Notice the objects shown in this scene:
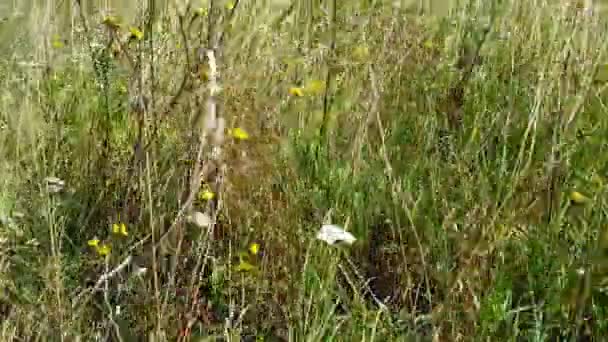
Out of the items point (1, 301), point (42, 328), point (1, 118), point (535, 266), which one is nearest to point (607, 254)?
point (535, 266)

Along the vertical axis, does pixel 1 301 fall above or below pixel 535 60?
below

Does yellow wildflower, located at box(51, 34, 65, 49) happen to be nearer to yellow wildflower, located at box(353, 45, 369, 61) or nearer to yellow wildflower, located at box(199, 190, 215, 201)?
yellow wildflower, located at box(353, 45, 369, 61)

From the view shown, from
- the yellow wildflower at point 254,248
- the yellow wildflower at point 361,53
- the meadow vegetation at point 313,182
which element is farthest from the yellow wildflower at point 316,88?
the yellow wildflower at point 254,248

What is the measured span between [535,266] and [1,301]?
108cm

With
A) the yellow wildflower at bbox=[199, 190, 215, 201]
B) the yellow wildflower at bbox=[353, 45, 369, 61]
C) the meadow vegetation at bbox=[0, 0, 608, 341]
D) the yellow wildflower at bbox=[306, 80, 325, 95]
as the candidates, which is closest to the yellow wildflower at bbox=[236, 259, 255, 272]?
the meadow vegetation at bbox=[0, 0, 608, 341]

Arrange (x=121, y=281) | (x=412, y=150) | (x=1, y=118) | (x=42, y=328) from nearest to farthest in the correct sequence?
(x=42, y=328) → (x=121, y=281) → (x=412, y=150) → (x=1, y=118)

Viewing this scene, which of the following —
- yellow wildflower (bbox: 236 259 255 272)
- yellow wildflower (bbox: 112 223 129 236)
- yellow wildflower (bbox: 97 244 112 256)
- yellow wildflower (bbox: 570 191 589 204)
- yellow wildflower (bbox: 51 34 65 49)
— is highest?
yellow wildflower (bbox: 51 34 65 49)

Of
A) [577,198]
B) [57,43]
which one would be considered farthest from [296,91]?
[57,43]

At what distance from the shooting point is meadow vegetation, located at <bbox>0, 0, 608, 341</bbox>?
1.52 meters

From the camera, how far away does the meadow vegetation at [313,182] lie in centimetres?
152

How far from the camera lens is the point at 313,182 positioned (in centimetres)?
190

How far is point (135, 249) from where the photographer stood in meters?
1.70

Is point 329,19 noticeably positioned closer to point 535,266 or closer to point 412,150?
point 412,150

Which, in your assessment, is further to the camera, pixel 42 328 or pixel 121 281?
pixel 121 281
